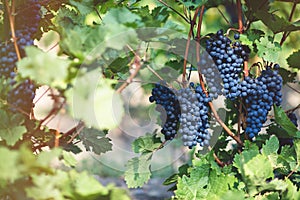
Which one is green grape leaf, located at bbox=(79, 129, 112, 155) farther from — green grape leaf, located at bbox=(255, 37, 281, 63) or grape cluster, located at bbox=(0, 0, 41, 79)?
green grape leaf, located at bbox=(255, 37, 281, 63)

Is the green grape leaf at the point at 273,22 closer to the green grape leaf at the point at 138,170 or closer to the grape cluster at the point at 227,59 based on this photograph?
the grape cluster at the point at 227,59

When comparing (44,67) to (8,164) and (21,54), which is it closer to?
(8,164)

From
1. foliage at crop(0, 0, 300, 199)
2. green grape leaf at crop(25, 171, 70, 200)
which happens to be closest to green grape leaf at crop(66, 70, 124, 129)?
foliage at crop(0, 0, 300, 199)

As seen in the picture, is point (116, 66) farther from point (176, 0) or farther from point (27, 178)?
point (27, 178)

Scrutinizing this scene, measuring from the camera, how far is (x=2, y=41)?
40.4 inches

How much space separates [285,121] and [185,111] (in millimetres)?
272

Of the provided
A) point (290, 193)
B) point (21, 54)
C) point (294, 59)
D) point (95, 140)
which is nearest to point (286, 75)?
point (294, 59)

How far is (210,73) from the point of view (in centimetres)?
114

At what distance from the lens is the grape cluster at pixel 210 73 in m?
1.14

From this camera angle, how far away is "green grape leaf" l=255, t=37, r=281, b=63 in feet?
3.80

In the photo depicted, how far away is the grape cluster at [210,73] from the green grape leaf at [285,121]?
174 mm

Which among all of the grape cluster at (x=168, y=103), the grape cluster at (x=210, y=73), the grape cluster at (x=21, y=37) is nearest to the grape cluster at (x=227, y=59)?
the grape cluster at (x=210, y=73)

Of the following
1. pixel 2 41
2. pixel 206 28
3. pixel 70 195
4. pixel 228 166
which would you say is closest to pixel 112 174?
pixel 206 28

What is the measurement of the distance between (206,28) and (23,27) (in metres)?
2.55
